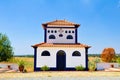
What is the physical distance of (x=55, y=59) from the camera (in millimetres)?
33781

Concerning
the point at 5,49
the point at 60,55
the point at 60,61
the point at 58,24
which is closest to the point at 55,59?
the point at 60,61

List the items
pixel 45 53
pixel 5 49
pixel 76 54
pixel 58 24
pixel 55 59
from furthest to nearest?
1. pixel 5 49
2. pixel 58 24
3. pixel 76 54
4. pixel 45 53
5. pixel 55 59

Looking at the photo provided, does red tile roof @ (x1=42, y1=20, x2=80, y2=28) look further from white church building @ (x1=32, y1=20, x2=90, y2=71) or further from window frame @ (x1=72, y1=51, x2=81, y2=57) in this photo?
window frame @ (x1=72, y1=51, x2=81, y2=57)

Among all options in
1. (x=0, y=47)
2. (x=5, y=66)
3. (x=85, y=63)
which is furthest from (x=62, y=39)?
(x=0, y=47)

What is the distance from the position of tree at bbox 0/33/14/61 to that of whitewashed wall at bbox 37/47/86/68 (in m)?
16.1

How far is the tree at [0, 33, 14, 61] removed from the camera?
47875mm

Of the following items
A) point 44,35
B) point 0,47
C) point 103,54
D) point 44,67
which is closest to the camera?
point 44,67

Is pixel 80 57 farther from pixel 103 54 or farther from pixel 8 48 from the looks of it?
pixel 103 54

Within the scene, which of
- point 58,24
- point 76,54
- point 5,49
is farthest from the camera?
point 5,49

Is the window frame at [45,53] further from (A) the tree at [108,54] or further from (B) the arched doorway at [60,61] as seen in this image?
(A) the tree at [108,54]

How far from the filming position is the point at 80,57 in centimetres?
3400

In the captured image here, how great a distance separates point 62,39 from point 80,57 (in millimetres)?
3835

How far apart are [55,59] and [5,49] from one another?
17.4 metres

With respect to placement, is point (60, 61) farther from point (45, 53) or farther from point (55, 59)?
point (45, 53)
